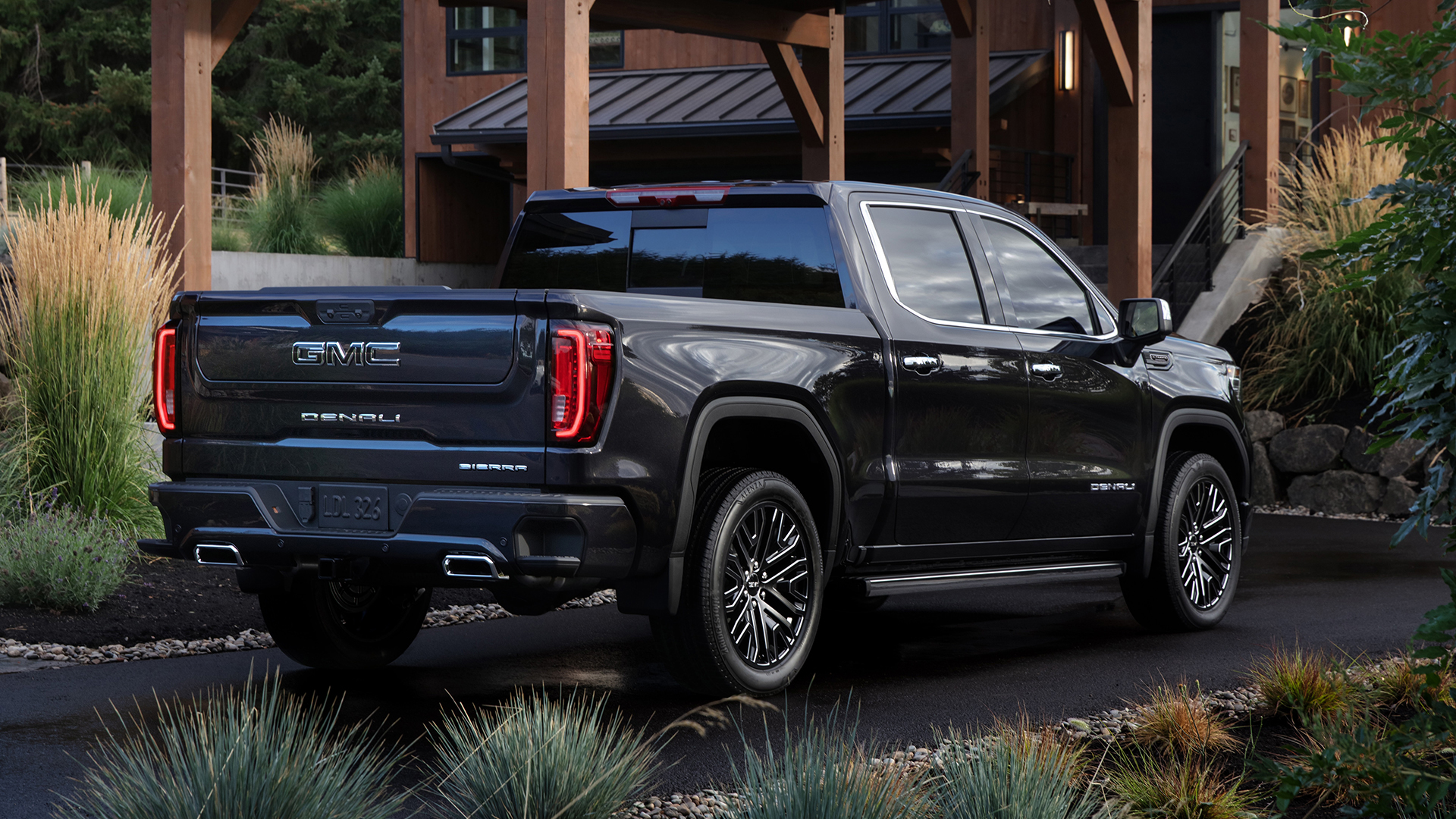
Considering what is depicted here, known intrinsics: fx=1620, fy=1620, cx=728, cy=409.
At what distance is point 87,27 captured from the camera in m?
40.6

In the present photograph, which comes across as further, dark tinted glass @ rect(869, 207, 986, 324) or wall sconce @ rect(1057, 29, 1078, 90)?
wall sconce @ rect(1057, 29, 1078, 90)

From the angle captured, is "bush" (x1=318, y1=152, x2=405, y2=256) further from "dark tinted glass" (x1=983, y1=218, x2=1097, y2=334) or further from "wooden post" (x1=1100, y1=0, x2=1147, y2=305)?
Answer: "dark tinted glass" (x1=983, y1=218, x2=1097, y2=334)

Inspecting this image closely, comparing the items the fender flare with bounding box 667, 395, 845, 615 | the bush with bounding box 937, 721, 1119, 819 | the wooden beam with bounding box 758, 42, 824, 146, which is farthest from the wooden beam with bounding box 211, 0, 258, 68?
the bush with bounding box 937, 721, 1119, 819

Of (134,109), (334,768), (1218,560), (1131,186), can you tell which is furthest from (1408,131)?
(134,109)

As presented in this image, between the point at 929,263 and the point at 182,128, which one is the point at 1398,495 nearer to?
the point at 929,263

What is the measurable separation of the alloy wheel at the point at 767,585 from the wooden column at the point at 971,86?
11.4 metres

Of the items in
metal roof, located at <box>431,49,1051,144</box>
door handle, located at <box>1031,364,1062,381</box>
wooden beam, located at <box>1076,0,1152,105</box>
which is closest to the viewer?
door handle, located at <box>1031,364,1062,381</box>

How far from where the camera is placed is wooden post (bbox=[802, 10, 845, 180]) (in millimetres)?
15297

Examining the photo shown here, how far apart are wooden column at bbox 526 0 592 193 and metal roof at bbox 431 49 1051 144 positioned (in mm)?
10246

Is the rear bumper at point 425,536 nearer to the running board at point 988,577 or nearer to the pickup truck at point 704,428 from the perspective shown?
the pickup truck at point 704,428

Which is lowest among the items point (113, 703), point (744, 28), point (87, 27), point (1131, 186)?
point (113, 703)

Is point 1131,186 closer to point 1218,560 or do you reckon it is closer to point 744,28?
point 744,28

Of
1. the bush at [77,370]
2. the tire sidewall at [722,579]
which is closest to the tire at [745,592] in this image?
the tire sidewall at [722,579]

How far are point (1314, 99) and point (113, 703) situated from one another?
19.3 metres
